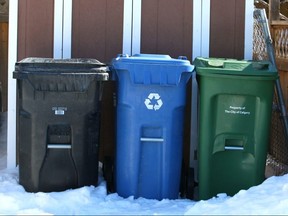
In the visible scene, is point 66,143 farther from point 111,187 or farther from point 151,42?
point 151,42

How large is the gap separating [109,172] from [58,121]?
2.70 ft

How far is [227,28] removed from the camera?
6.00 metres

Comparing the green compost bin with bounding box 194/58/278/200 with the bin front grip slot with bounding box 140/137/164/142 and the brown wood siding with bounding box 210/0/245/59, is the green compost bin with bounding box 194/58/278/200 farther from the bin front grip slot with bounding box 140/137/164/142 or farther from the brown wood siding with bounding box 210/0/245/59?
the brown wood siding with bounding box 210/0/245/59

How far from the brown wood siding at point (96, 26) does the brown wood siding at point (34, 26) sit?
0.84 ft

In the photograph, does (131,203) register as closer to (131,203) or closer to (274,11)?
(131,203)

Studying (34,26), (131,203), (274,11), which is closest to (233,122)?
(131,203)

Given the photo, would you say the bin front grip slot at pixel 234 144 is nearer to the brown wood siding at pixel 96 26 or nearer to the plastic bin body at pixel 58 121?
the plastic bin body at pixel 58 121

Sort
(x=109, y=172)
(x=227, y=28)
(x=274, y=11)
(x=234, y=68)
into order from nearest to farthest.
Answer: (x=234, y=68) → (x=109, y=172) → (x=227, y=28) → (x=274, y=11)

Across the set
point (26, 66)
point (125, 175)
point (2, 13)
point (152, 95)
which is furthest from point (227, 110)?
point (2, 13)

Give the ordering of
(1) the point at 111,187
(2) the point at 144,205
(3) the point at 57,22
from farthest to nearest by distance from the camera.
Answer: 1. (3) the point at 57,22
2. (1) the point at 111,187
3. (2) the point at 144,205

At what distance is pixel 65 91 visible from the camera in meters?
4.83

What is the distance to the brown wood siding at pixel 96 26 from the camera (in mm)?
5902

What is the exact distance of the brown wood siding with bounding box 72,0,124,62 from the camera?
5902 mm

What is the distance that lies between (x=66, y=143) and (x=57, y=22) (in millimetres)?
1549
